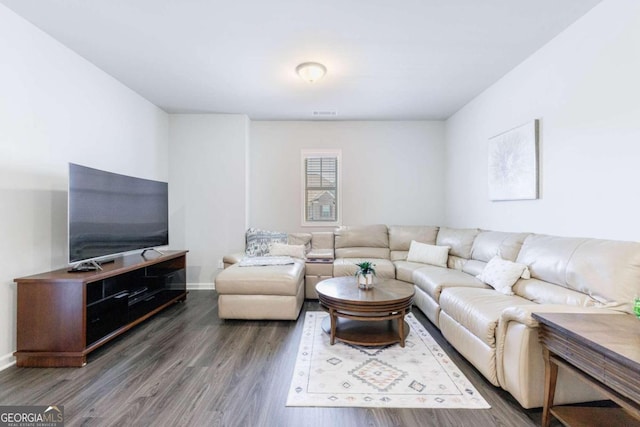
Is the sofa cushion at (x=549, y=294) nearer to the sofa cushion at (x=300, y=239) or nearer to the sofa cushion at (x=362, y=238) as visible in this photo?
the sofa cushion at (x=362, y=238)

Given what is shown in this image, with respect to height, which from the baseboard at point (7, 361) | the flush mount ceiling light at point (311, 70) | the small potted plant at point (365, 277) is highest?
the flush mount ceiling light at point (311, 70)

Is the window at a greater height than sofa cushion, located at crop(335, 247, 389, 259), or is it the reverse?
the window

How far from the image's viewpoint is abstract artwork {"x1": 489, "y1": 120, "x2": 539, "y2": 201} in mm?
2752

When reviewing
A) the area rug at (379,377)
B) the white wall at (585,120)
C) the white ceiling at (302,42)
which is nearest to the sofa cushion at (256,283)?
the area rug at (379,377)

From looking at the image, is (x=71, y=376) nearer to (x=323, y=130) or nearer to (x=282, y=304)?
(x=282, y=304)

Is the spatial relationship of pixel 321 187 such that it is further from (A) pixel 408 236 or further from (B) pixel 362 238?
(A) pixel 408 236

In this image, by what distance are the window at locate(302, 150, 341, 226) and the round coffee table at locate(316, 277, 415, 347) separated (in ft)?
6.83

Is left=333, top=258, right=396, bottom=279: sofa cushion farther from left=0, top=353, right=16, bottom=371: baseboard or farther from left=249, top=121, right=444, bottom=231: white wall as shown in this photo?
left=0, top=353, right=16, bottom=371: baseboard

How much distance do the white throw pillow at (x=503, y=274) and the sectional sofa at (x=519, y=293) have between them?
2 cm

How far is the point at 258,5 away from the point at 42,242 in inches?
104

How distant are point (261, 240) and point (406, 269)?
215cm

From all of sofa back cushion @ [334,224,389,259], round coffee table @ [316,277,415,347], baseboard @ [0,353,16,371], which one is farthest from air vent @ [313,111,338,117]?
baseboard @ [0,353,16,371]

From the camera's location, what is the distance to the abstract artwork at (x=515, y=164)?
9.03 ft

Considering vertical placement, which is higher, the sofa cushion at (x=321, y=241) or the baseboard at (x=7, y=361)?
the sofa cushion at (x=321, y=241)
